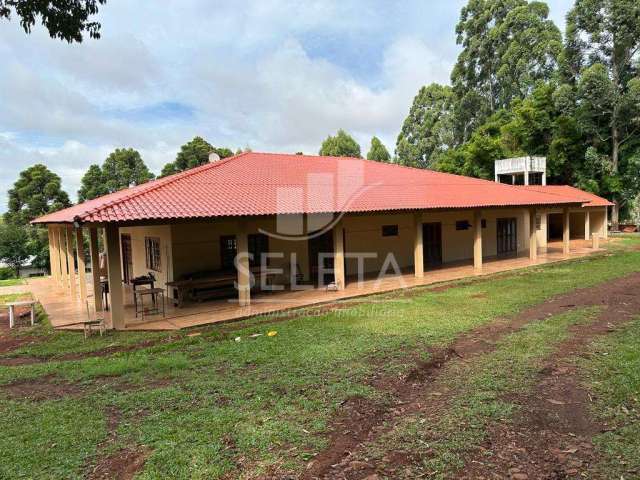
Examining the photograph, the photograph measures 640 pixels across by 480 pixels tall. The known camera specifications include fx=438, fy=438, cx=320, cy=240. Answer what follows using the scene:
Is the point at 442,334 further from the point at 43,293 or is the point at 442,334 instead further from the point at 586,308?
the point at 43,293

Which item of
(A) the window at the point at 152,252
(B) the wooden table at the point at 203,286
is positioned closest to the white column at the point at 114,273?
(B) the wooden table at the point at 203,286

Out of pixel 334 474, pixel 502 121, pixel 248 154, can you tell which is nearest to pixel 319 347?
pixel 334 474

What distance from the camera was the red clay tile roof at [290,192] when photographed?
10211 millimetres

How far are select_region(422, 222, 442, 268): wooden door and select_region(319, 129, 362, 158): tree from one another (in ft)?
138

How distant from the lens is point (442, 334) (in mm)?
7965

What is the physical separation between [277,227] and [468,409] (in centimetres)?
993

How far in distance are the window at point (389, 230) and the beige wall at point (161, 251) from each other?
7.67 m

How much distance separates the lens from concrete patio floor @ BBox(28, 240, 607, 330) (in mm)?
10188

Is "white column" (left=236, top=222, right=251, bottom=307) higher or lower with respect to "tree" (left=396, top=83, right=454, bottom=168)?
lower

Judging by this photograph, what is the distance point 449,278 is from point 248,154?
8.66 metres

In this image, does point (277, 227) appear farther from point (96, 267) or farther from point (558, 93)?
point (558, 93)

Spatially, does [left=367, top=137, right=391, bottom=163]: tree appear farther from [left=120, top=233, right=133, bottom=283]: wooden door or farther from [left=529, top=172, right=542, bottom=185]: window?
[left=120, top=233, right=133, bottom=283]: wooden door

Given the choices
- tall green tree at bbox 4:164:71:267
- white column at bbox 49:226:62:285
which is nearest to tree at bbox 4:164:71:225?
tall green tree at bbox 4:164:71:267

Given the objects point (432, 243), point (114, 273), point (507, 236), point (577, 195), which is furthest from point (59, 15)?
point (577, 195)
